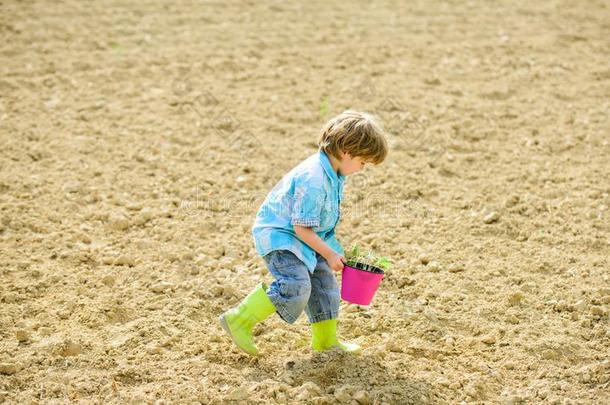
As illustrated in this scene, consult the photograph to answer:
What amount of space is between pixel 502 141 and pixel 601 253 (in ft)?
4.83

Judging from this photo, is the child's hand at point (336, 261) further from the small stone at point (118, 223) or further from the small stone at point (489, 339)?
the small stone at point (118, 223)

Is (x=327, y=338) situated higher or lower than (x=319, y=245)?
lower

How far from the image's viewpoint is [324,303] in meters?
3.23

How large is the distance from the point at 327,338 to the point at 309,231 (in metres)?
0.54

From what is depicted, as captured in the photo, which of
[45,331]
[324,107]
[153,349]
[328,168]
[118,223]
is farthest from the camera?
[324,107]

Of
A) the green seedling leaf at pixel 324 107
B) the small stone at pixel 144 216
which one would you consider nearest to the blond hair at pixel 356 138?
the small stone at pixel 144 216

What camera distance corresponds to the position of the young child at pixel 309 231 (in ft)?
9.86

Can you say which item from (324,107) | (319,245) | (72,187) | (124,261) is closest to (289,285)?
(319,245)

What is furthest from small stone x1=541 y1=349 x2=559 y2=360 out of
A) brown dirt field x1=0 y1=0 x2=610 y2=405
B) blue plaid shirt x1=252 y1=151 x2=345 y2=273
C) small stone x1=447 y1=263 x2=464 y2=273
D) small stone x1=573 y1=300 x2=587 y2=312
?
blue plaid shirt x1=252 y1=151 x2=345 y2=273

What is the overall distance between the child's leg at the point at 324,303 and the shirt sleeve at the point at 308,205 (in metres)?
0.30

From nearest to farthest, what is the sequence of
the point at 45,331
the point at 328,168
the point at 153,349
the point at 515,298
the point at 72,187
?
the point at 328,168
the point at 153,349
the point at 45,331
the point at 515,298
the point at 72,187

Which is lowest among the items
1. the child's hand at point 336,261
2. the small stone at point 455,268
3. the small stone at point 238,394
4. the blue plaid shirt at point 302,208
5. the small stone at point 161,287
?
the small stone at point 238,394

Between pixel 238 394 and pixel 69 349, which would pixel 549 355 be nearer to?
pixel 238 394

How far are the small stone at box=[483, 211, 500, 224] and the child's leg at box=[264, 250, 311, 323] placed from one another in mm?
1640
